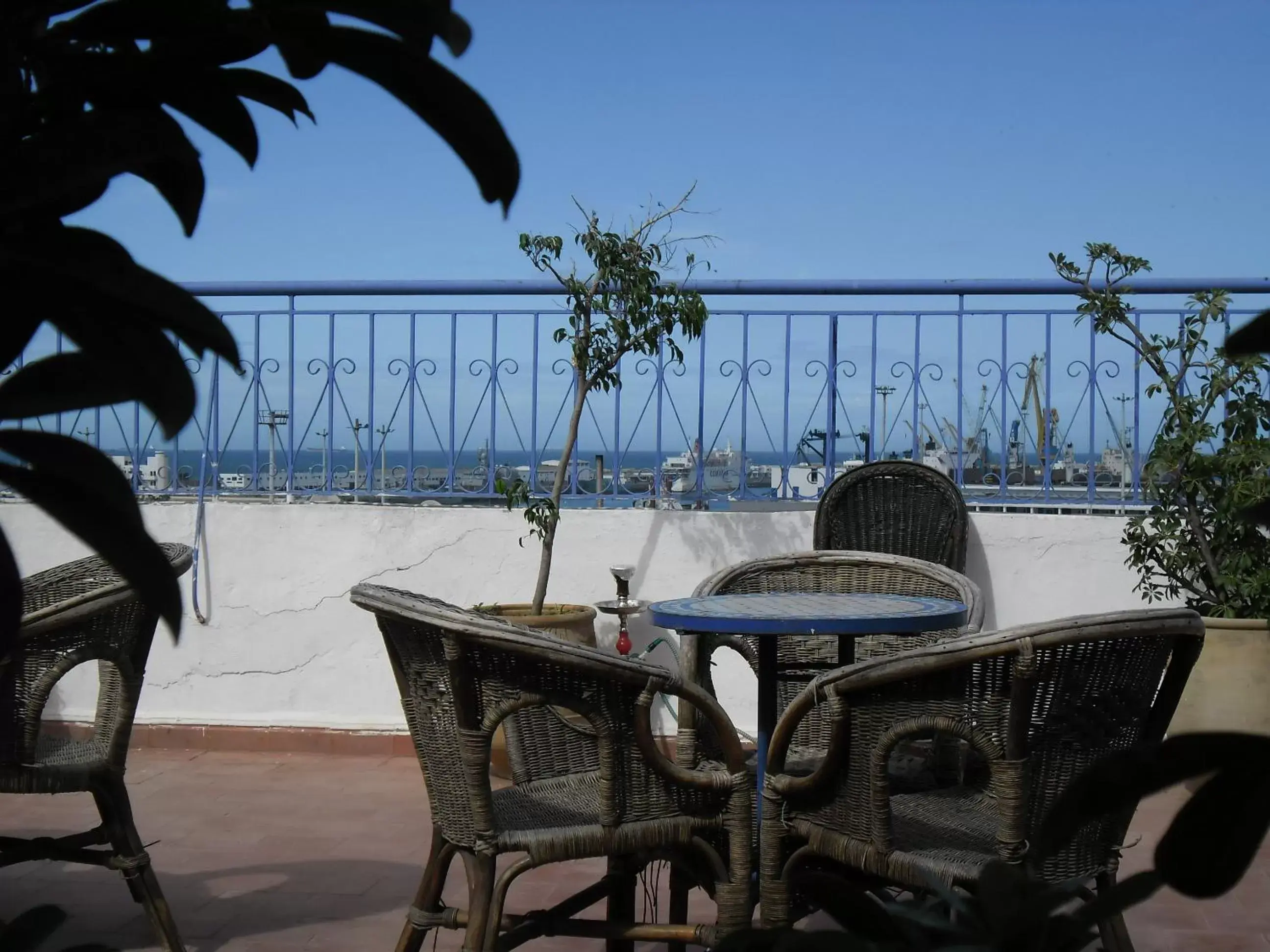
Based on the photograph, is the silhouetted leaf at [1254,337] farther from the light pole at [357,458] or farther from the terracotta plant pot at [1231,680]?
the light pole at [357,458]

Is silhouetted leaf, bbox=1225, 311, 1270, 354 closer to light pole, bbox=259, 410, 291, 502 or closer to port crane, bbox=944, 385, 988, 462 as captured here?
port crane, bbox=944, 385, 988, 462

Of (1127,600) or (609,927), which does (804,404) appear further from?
(609,927)

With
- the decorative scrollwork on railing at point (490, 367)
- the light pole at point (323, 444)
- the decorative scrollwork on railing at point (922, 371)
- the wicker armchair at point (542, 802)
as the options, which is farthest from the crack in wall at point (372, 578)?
the wicker armchair at point (542, 802)

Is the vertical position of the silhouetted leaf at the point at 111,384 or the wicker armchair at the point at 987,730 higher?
the silhouetted leaf at the point at 111,384

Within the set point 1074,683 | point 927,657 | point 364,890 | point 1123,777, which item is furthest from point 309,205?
point 1123,777

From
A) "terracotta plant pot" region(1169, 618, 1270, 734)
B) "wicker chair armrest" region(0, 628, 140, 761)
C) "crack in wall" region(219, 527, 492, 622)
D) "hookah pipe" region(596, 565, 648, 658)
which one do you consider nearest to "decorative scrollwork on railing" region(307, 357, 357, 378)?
"crack in wall" region(219, 527, 492, 622)

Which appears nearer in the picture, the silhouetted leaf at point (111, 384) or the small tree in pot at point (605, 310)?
the silhouetted leaf at point (111, 384)

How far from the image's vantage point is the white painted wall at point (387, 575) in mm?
4660

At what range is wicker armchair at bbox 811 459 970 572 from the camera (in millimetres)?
4473

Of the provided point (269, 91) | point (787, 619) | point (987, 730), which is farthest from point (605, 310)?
point (269, 91)

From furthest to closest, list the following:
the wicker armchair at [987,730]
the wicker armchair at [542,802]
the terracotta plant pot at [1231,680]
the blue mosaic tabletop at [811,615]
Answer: the terracotta plant pot at [1231,680]
the blue mosaic tabletop at [811,615]
the wicker armchair at [542,802]
the wicker armchair at [987,730]

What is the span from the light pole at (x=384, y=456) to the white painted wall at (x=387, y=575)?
0.13m

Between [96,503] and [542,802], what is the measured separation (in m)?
1.84

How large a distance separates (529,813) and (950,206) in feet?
23.5
